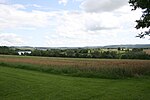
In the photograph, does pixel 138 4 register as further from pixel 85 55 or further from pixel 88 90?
pixel 85 55

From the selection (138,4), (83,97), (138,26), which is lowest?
(83,97)

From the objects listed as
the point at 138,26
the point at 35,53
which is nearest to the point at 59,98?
the point at 138,26

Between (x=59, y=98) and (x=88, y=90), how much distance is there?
3.47 metres

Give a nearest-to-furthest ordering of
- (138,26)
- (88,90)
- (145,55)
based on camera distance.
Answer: (88,90)
(138,26)
(145,55)

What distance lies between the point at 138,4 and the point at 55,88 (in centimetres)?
1489

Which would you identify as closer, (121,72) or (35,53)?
(121,72)

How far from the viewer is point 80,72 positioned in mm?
30984

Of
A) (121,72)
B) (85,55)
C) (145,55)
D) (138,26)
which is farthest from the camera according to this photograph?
(85,55)

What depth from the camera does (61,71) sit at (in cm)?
3319

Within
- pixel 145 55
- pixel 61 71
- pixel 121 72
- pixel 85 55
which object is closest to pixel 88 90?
pixel 121 72

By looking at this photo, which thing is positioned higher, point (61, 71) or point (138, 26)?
point (138, 26)

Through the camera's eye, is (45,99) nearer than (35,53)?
Yes

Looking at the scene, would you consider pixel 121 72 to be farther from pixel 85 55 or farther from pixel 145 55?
pixel 85 55

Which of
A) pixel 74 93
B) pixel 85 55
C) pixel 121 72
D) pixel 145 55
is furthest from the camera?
pixel 85 55
